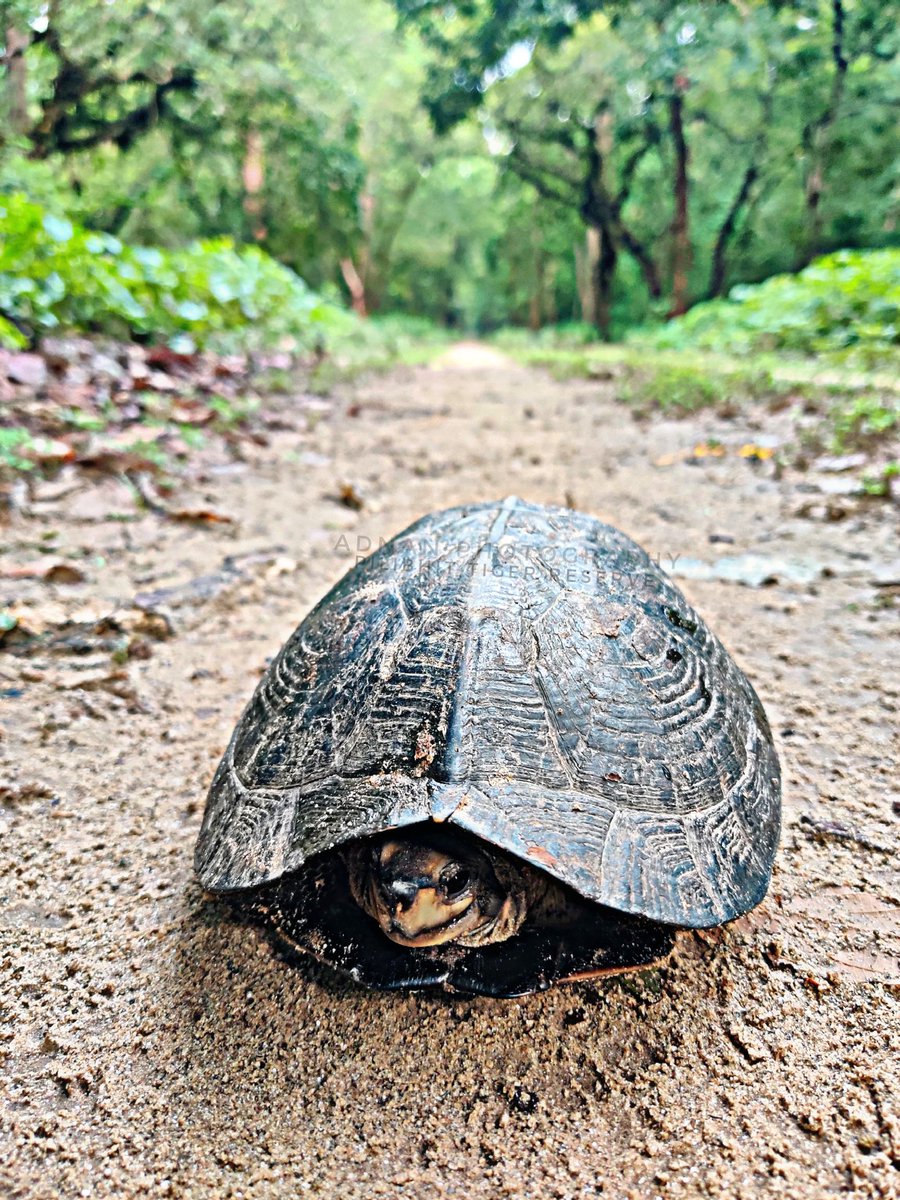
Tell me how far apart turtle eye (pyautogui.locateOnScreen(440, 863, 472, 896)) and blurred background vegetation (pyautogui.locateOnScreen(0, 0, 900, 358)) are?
4394 millimetres

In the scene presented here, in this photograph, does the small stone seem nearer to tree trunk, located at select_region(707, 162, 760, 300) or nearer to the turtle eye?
the turtle eye

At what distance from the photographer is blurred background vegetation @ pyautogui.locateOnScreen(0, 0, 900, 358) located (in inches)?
255

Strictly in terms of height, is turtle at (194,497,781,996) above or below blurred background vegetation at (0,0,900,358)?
below

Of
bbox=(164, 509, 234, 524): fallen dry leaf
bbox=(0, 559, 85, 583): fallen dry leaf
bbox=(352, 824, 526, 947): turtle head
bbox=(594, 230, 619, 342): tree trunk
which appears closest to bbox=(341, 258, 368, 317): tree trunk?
bbox=(594, 230, 619, 342): tree trunk

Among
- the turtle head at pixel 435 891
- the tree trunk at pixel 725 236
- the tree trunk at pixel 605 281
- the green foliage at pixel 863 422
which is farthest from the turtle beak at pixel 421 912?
the tree trunk at pixel 605 281

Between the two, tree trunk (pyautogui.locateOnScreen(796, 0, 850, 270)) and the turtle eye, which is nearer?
the turtle eye

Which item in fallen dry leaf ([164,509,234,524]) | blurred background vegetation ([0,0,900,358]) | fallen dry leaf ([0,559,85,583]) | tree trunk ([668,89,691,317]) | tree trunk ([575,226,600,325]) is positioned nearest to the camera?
fallen dry leaf ([0,559,85,583])

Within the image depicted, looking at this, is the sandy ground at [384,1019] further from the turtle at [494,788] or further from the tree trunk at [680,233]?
the tree trunk at [680,233]

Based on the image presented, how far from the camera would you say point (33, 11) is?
593 cm

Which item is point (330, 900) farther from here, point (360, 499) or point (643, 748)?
point (360, 499)

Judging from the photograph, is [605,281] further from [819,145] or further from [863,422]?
[863,422]

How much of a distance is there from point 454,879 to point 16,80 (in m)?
8.32

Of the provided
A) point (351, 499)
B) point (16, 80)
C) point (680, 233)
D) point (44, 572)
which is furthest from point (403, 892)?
point (680, 233)

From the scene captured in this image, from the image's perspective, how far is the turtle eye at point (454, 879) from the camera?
1.21 metres
